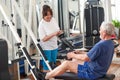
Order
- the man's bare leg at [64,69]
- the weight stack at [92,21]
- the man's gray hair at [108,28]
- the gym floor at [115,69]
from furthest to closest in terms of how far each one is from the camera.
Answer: the weight stack at [92,21] → the gym floor at [115,69] → the man's bare leg at [64,69] → the man's gray hair at [108,28]

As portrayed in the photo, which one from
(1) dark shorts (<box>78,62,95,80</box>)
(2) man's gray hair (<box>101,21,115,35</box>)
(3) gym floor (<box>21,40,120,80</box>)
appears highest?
(2) man's gray hair (<box>101,21,115,35</box>)

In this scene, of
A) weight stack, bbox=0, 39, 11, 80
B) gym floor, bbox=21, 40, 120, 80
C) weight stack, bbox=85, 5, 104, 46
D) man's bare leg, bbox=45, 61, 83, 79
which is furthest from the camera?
weight stack, bbox=85, 5, 104, 46

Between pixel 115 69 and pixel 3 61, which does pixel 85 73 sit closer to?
pixel 3 61

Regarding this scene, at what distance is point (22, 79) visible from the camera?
4.54 meters

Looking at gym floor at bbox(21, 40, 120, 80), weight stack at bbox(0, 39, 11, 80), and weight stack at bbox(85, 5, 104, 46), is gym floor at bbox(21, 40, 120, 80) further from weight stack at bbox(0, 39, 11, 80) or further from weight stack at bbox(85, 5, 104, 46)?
weight stack at bbox(0, 39, 11, 80)

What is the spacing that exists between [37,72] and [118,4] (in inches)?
274

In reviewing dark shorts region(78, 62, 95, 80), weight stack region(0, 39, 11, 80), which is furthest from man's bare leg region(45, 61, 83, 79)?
weight stack region(0, 39, 11, 80)

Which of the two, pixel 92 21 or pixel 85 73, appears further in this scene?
pixel 92 21

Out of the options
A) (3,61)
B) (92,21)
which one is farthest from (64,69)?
(92,21)

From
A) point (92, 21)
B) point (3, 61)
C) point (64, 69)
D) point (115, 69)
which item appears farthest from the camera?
point (92, 21)

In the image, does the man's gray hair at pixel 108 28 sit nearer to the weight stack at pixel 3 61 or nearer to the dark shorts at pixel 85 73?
the dark shorts at pixel 85 73

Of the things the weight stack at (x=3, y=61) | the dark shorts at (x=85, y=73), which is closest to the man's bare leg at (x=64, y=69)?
the dark shorts at (x=85, y=73)

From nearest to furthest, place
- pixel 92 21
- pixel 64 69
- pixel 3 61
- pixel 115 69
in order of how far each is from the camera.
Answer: pixel 3 61 < pixel 64 69 < pixel 115 69 < pixel 92 21

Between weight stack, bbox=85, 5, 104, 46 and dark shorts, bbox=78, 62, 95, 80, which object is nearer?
dark shorts, bbox=78, 62, 95, 80
